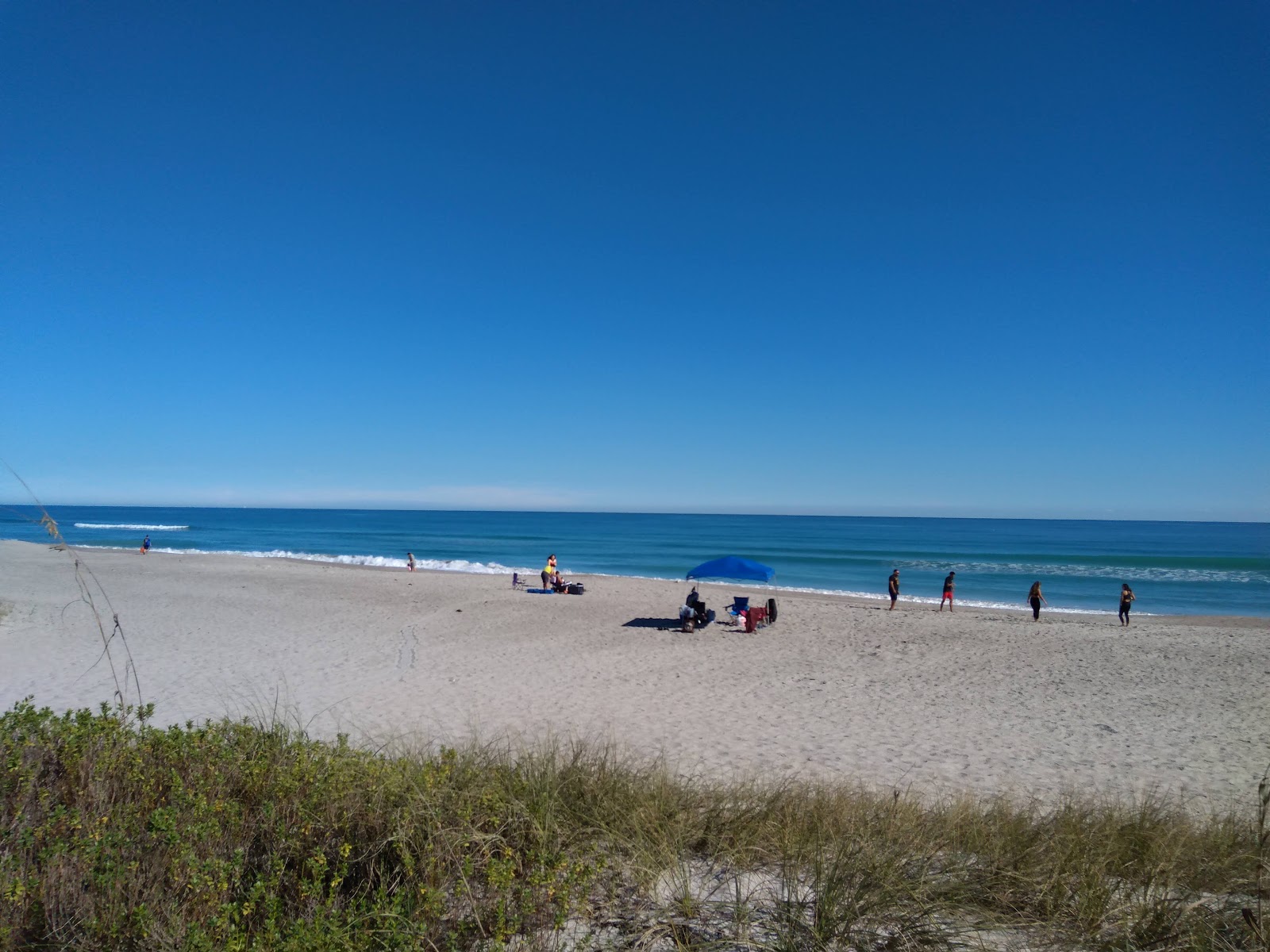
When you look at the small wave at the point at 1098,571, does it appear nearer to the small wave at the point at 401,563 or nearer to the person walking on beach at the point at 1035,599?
the person walking on beach at the point at 1035,599

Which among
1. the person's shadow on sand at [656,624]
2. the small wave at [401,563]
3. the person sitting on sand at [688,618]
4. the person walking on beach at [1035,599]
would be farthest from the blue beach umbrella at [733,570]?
the small wave at [401,563]

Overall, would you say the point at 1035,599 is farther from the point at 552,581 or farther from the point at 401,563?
the point at 401,563

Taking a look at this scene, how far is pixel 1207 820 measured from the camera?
5816 mm

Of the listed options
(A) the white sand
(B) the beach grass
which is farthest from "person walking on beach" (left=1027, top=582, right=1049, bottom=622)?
(B) the beach grass

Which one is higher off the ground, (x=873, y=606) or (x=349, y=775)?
(x=349, y=775)

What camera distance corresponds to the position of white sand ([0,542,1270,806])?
8633 millimetres

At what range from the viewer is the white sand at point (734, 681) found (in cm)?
863

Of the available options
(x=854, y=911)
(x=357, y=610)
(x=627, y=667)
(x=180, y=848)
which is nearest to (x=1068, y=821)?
(x=854, y=911)

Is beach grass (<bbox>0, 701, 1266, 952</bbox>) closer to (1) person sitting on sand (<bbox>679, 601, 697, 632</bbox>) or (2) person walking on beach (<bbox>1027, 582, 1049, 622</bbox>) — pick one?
(1) person sitting on sand (<bbox>679, 601, 697, 632</bbox>)

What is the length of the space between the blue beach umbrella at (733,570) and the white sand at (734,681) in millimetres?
1518

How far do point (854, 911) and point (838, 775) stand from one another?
4842 millimetres

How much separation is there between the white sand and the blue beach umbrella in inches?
59.8

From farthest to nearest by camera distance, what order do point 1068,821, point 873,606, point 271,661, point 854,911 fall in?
point 873,606
point 271,661
point 1068,821
point 854,911

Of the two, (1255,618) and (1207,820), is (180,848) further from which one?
(1255,618)
